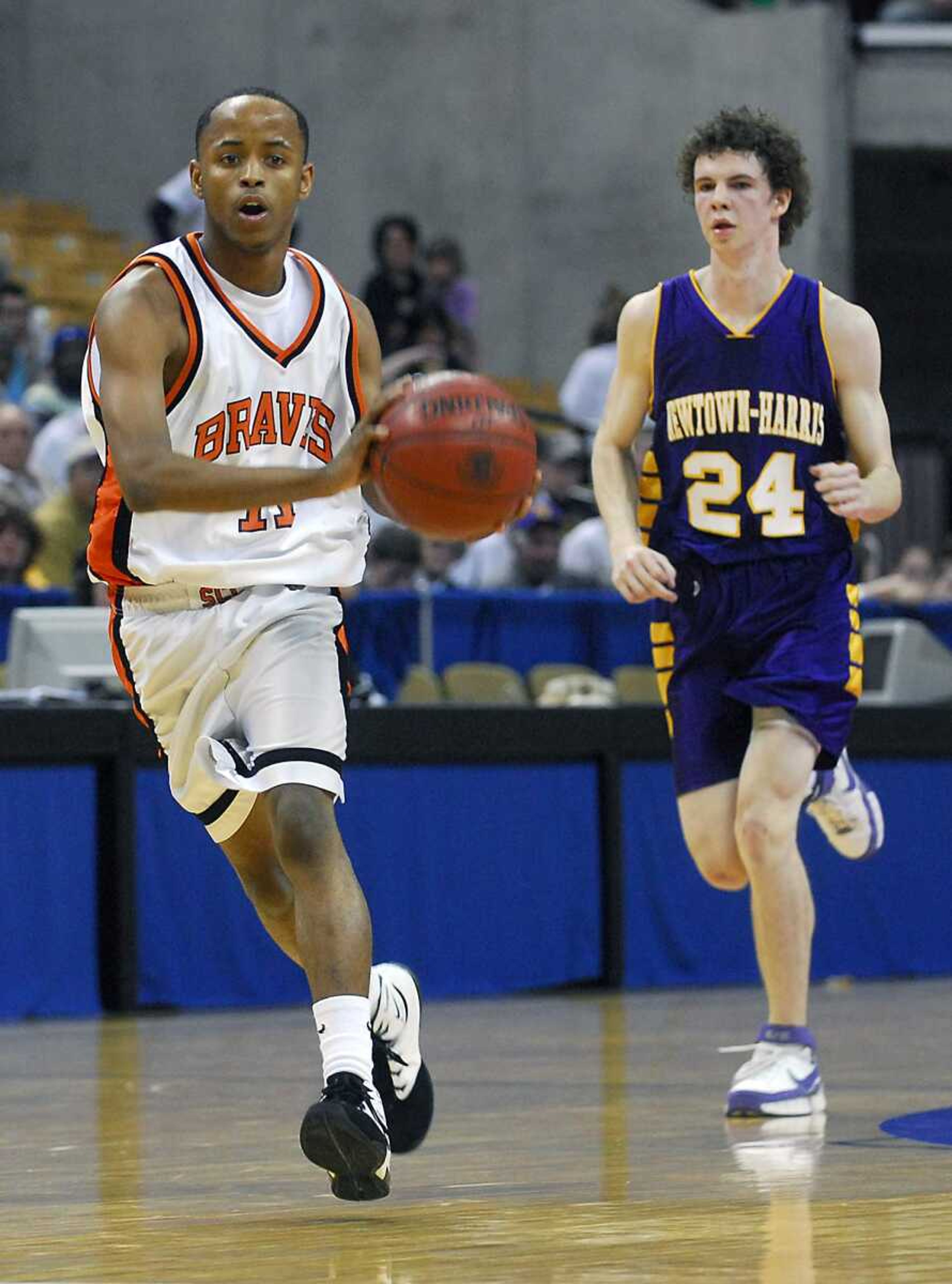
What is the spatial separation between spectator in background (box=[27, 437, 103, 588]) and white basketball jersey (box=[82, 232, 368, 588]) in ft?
20.6

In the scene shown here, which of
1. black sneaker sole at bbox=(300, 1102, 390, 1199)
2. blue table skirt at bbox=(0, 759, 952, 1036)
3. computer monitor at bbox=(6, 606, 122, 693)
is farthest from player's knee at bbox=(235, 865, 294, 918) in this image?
computer monitor at bbox=(6, 606, 122, 693)

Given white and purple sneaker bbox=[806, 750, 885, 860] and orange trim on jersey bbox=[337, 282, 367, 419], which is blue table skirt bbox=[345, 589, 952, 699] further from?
orange trim on jersey bbox=[337, 282, 367, 419]

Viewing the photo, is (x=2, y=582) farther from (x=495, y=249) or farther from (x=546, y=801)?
(x=495, y=249)

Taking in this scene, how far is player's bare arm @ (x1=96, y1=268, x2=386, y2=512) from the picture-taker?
4023mm

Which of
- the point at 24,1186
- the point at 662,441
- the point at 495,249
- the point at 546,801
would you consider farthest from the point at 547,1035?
the point at 495,249

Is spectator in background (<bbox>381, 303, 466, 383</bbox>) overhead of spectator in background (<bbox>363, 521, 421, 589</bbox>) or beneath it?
overhead

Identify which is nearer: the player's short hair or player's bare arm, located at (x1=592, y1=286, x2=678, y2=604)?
the player's short hair

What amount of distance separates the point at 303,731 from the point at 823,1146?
4.61ft

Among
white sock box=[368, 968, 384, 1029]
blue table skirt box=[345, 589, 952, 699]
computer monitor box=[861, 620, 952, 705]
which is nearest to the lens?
white sock box=[368, 968, 384, 1029]

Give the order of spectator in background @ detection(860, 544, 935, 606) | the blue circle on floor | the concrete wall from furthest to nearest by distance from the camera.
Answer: the concrete wall → spectator in background @ detection(860, 544, 935, 606) → the blue circle on floor

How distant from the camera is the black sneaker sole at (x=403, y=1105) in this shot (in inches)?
180

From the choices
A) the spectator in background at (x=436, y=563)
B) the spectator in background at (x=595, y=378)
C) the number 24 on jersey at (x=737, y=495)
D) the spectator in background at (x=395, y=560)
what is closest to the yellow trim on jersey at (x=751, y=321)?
the number 24 on jersey at (x=737, y=495)

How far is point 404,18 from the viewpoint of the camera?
814 inches

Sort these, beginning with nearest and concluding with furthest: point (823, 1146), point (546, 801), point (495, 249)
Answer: point (823, 1146) → point (546, 801) → point (495, 249)
